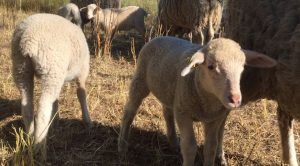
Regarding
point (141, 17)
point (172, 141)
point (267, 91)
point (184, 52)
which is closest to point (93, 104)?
point (172, 141)

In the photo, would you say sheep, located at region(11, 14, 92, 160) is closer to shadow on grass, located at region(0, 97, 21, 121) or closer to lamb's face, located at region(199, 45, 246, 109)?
shadow on grass, located at region(0, 97, 21, 121)

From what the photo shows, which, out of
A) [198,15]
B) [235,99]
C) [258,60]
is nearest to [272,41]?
[258,60]

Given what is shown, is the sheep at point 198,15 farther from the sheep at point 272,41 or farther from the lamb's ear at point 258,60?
the lamb's ear at point 258,60

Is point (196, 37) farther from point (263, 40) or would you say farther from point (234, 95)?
point (234, 95)

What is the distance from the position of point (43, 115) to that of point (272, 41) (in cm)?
184

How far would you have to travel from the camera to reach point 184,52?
359cm

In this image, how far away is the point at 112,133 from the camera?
4.54 metres

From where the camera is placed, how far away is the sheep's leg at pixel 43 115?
366 centimetres

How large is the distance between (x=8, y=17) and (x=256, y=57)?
6646 mm

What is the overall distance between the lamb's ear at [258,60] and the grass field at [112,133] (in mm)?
995

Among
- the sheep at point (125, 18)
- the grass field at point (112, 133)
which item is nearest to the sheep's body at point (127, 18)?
the sheep at point (125, 18)

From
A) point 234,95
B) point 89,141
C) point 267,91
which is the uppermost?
Answer: point 234,95

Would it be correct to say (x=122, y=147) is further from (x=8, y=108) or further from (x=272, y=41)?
(x=272, y=41)

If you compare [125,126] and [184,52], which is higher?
Answer: [184,52]
